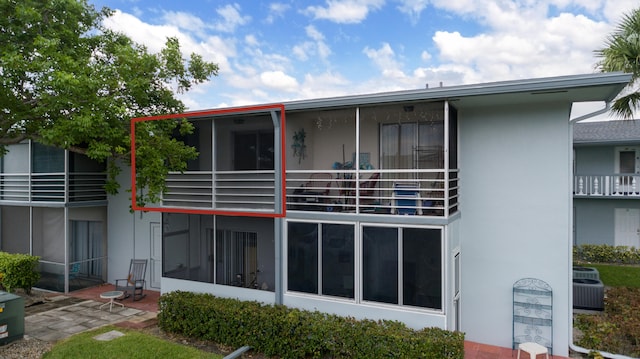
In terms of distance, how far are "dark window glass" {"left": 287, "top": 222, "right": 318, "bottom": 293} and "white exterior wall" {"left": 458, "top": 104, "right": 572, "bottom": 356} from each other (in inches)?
129

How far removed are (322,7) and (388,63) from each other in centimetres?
485

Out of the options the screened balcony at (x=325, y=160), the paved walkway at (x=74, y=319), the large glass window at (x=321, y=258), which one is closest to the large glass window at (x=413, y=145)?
the screened balcony at (x=325, y=160)

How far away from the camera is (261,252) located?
10.1 m

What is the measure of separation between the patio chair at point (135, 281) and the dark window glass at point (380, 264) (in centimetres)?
767

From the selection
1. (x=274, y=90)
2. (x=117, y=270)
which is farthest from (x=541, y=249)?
(x=274, y=90)

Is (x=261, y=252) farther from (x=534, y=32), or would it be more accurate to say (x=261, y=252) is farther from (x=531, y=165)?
(x=534, y=32)

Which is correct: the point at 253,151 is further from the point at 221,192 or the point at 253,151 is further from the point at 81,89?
the point at 81,89

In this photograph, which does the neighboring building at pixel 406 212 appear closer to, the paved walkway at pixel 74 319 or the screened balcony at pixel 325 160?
the screened balcony at pixel 325 160

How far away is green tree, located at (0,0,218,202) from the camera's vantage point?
9.22 meters

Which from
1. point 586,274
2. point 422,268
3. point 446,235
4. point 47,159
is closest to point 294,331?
point 422,268

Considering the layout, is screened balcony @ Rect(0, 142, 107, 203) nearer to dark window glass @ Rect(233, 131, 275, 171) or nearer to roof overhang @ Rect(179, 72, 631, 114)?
dark window glass @ Rect(233, 131, 275, 171)

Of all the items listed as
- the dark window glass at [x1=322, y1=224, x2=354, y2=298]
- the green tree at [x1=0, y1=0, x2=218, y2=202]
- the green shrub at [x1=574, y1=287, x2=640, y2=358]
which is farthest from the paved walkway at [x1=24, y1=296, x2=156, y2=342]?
the green shrub at [x1=574, y1=287, x2=640, y2=358]

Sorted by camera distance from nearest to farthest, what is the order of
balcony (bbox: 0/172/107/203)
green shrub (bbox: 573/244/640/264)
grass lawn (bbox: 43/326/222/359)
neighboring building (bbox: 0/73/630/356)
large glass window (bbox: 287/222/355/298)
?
neighboring building (bbox: 0/73/630/356) → grass lawn (bbox: 43/326/222/359) → large glass window (bbox: 287/222/355/298) → balcony (bbox: 0/172/107/203) → green shrub (bbox: 573/244/640/264)

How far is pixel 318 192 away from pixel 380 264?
2.61 meters
